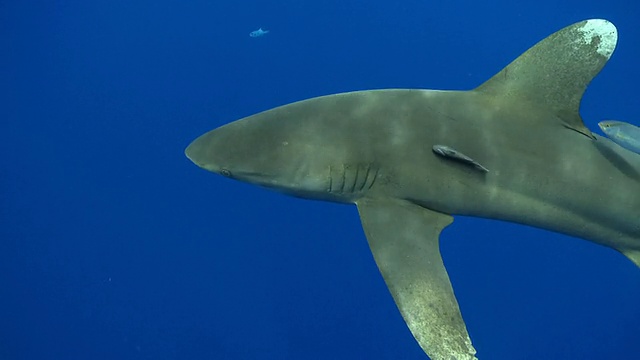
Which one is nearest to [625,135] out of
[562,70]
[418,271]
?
Result: [562,70]

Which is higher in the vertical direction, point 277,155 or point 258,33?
point 277,155

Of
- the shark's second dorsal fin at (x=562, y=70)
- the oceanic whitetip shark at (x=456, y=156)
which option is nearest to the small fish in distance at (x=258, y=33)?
the oceanic whitetip shark at (x=456, y=156)

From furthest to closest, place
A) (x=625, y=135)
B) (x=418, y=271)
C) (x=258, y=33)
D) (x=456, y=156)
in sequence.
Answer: (x=258, y=33) → (x=625, y=135) → (x=456, y=156) → (x=418, y=271)

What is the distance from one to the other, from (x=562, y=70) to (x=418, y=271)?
4.50 feet

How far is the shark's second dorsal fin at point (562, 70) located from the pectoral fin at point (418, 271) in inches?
33.0

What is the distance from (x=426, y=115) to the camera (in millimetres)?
3396

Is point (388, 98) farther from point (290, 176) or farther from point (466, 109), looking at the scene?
point (290, 176)

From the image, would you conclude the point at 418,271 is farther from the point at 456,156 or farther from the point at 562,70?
the point at 562,70

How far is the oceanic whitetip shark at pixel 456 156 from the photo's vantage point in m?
3.29

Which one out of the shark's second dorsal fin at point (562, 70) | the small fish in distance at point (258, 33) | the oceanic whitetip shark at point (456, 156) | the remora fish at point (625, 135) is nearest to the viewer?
→ the shark's second dorsal fin at point (562, 70)

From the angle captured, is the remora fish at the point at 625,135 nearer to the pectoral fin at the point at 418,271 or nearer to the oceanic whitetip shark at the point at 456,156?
the oceanic whitetip shark at the point at 456,156

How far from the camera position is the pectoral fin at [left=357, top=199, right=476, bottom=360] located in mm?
2859

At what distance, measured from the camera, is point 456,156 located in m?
3.24

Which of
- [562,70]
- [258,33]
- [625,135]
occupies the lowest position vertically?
[258,33]
